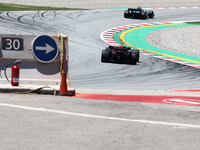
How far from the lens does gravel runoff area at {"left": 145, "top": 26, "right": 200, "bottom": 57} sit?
79.5 feet

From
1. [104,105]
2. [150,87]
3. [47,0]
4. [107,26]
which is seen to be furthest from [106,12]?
[104,105]

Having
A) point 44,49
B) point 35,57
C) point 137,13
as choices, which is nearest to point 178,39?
point 137,13

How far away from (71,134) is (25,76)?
445 cm

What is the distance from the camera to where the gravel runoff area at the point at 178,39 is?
954 inches

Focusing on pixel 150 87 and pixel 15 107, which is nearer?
pixel 15 107

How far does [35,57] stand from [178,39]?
63.1ft

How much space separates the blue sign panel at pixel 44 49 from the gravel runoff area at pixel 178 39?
14.9m

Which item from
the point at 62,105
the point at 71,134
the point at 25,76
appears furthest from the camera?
the point at 25,76

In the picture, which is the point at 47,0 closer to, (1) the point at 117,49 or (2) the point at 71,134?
(1) the point at 117,49

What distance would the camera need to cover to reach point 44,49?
935 centimetres

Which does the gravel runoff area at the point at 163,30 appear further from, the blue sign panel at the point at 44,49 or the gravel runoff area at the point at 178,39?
the blue sign panel at the point at 44,49

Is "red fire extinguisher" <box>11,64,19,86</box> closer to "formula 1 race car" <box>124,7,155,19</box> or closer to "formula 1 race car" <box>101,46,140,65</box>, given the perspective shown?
"formula 1 race car" <box>101,46,140,65</box>

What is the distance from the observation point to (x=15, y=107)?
6574 millimetres

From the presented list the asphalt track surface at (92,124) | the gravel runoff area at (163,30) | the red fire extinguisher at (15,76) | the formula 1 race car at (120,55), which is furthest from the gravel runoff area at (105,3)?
the asphalt track surface at (92,124)
